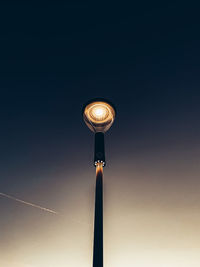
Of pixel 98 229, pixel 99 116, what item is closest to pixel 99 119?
pixel 99 116

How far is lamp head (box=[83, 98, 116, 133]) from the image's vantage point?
4586mm

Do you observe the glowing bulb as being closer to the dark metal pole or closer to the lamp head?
the lamp head

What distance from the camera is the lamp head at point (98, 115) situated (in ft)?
15.0

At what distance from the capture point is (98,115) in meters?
4.66

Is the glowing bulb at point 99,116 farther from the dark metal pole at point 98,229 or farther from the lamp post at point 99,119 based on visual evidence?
the dark metal pole at point 98,229

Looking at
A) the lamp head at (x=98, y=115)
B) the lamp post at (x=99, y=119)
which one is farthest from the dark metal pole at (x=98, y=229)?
the lamp head at (x=98, y=115)

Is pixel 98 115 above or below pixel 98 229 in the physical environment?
above

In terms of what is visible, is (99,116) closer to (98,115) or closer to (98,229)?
(98,115)

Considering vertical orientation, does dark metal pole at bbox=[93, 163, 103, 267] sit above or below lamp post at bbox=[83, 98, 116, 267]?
below

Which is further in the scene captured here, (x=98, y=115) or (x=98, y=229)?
(x=98, y=115)

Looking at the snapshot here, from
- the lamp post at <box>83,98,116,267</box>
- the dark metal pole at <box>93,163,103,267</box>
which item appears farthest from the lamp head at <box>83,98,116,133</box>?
the dark metal pole at <box>93,163,103,267</box>

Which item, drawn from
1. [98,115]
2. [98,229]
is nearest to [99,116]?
[98,115]

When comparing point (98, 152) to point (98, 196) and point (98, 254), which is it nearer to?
point (98, 196)

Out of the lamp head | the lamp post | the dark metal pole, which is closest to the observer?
the dark metal pole
